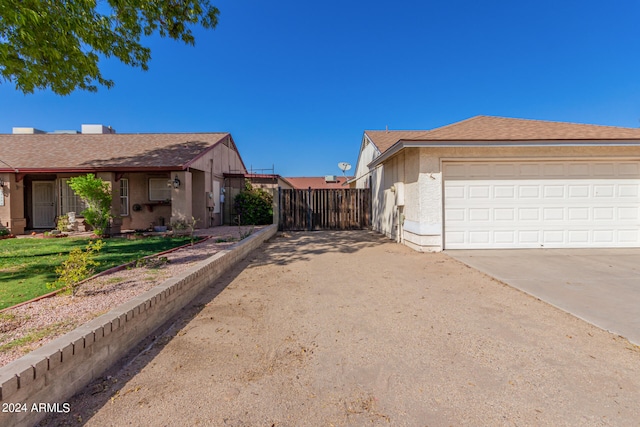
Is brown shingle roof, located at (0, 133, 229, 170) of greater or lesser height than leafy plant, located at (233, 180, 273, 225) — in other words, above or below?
above

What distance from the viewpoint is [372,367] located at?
2727 millimetres

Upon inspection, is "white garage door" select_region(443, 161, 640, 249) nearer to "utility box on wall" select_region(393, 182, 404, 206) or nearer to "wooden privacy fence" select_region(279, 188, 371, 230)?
"utility box on wall" select_region(393, 182, 404, 206)

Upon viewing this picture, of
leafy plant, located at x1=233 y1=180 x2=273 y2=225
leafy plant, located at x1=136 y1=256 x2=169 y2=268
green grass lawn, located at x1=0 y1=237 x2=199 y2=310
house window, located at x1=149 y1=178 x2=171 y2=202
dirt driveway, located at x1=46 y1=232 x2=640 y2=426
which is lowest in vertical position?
dirt driveway, located at x1=46 y1=232 x2=640 y2=426

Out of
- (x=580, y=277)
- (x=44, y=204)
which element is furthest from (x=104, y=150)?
(x=580, y=277)

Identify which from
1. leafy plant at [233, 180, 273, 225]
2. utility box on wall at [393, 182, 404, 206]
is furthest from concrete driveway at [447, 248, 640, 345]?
leafy plant at [233, 180, 273, 225]

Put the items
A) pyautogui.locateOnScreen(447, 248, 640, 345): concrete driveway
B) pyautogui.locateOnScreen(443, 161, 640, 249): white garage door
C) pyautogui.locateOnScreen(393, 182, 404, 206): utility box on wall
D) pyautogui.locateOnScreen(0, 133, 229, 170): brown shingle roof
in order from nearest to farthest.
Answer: pyautogui.locateOnScreen(447, 248, 640, 345): concrete driveway < pyautogui.locateOnScreen(443, 161, 640, 249): white garage door < pyautogui.locateOnScreen(393, 182, 404, 206): utility box on wall < pyautogui.locateOnScreen(0, 133, 229, 170): brown shingle roof

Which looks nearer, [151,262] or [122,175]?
[151,262]

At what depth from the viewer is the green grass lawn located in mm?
4273

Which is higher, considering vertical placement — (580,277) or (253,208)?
(253,208)

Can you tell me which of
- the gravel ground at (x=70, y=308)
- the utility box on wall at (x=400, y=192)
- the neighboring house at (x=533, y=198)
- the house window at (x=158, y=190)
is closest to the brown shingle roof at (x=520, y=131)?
the neighboring house at (x=533, y=198)

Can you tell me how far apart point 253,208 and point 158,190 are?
4.18 m

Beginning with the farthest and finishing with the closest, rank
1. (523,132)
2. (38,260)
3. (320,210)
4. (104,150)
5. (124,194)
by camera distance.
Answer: (320,210) → (104,150) → (124,194) → (523,132) → (38,260)

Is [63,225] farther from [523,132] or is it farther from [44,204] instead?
[523,132]

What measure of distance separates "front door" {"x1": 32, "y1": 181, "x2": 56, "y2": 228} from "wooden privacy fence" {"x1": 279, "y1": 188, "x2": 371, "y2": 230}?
972 cm
